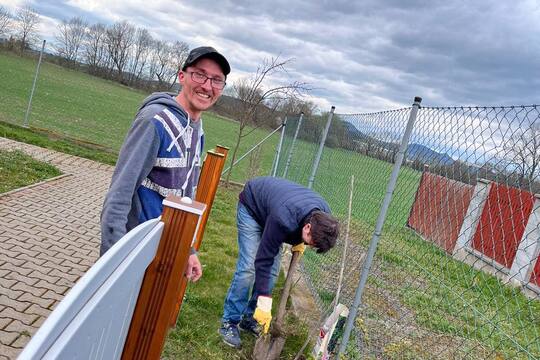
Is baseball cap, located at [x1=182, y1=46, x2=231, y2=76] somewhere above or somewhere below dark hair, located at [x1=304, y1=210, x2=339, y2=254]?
above

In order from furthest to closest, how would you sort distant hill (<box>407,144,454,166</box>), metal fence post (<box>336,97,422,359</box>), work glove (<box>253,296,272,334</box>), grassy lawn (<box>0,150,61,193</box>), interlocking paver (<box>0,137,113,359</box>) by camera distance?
1. grassy lawn (<box>0,150,61,193</box>)
2. interlocking paver (<box>0,137,113,359</box>)
3. work glove (<box>253,296,272,334</box>)
4. metal fence post (<box>336,97,422,359</box>)
5. distant hill (<box>407,144,454,166</box>)

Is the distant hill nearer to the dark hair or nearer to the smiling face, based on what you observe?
the dark hair

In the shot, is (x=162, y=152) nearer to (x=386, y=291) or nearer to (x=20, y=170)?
(x=386, y=291)

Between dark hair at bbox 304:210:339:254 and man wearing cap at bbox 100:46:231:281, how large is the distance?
118cm

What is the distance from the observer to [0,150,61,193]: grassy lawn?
24.1 feet

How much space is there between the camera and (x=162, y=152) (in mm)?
2020

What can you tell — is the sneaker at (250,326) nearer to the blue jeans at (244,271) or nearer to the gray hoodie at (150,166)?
the blue jeans at (244,271)

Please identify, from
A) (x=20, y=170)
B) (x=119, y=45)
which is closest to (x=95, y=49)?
(x=119, y=45)

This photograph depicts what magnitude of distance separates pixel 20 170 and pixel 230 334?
578 centimetres

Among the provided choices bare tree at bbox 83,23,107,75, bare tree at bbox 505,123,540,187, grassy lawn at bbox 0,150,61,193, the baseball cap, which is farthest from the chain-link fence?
bare tree at bbox 83,23,107,75

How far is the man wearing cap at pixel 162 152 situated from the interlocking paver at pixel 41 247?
1.84 metres

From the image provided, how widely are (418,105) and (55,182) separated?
6.85 m

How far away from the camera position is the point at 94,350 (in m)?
0.83

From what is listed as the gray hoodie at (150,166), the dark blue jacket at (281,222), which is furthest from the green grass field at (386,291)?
the gray hoodie at (150,166)
